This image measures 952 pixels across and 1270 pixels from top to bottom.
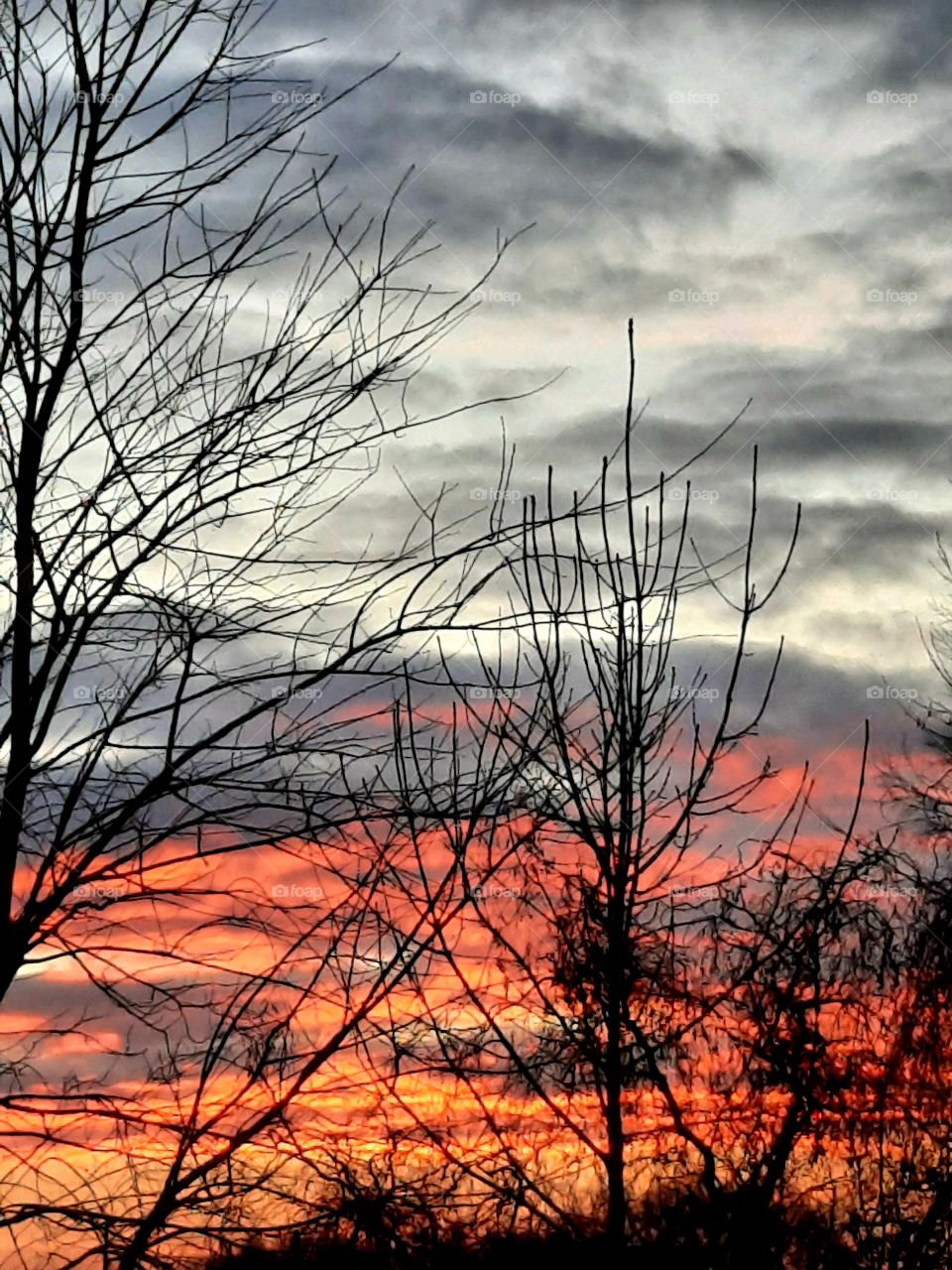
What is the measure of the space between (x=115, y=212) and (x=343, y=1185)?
389 centimetres

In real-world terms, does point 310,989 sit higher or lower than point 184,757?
lower

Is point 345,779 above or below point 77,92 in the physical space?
below

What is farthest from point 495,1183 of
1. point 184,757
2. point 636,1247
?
point 184,757

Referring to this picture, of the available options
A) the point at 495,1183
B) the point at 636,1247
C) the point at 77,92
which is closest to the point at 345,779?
the point at 77,92

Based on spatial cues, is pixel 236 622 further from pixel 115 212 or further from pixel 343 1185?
pixel 343 1185

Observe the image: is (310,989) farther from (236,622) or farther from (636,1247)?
(636,1247)

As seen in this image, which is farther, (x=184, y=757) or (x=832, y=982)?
(x=832, y=982)

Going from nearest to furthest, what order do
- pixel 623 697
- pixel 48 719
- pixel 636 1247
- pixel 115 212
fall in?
1. pixel 48 719
2. pixel 115 212
3. pixel 623 697
4. pixel 636 1247

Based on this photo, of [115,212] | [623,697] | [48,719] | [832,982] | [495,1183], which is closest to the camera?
[48,719]

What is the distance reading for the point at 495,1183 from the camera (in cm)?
798

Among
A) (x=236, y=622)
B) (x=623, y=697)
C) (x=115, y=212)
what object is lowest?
(x=236, y=622)

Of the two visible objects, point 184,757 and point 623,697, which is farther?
point 623,697

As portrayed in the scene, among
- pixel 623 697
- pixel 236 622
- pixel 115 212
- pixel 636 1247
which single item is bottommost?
pixel 636 1247

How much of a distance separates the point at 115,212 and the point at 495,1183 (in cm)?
601
